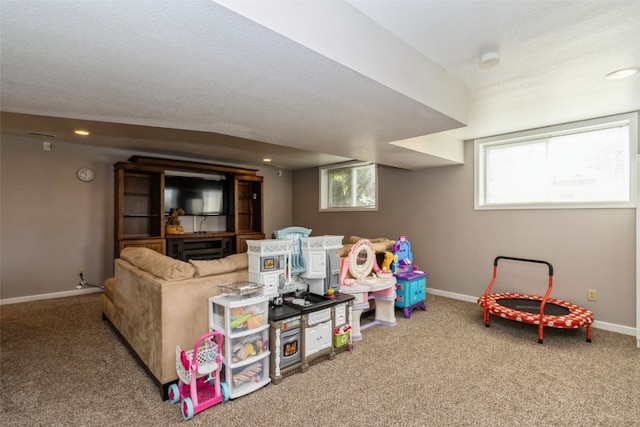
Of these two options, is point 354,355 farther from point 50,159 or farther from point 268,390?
point 50,159

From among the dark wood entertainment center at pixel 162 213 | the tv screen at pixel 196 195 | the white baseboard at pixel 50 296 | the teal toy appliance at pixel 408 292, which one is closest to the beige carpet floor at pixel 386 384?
the teal toy appliance at pixel 408 292

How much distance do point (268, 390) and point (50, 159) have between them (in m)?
4.77

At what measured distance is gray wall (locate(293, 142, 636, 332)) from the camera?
10.8 feet

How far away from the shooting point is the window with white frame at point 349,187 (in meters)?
5.73

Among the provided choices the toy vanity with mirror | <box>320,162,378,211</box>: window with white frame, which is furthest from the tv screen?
the toy vanity with mirror

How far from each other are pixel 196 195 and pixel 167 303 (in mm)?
3745

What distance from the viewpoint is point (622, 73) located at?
2287 millimetres

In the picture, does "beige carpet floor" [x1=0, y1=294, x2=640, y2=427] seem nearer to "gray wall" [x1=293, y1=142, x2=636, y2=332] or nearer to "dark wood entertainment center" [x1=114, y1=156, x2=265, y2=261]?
"gray wall" [x1=293, y1=142, x2=636, y2=332]

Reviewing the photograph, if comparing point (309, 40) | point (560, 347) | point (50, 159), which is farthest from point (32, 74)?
point (560, 347)

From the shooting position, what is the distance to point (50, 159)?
4.52 meters

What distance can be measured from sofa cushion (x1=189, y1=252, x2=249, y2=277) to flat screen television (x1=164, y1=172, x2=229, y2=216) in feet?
10.7

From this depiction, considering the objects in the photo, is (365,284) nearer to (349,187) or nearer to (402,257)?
(402,257)

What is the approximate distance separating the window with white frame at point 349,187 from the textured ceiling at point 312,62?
2.76m

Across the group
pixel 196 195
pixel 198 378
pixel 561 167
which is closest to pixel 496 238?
pixel 561 167
